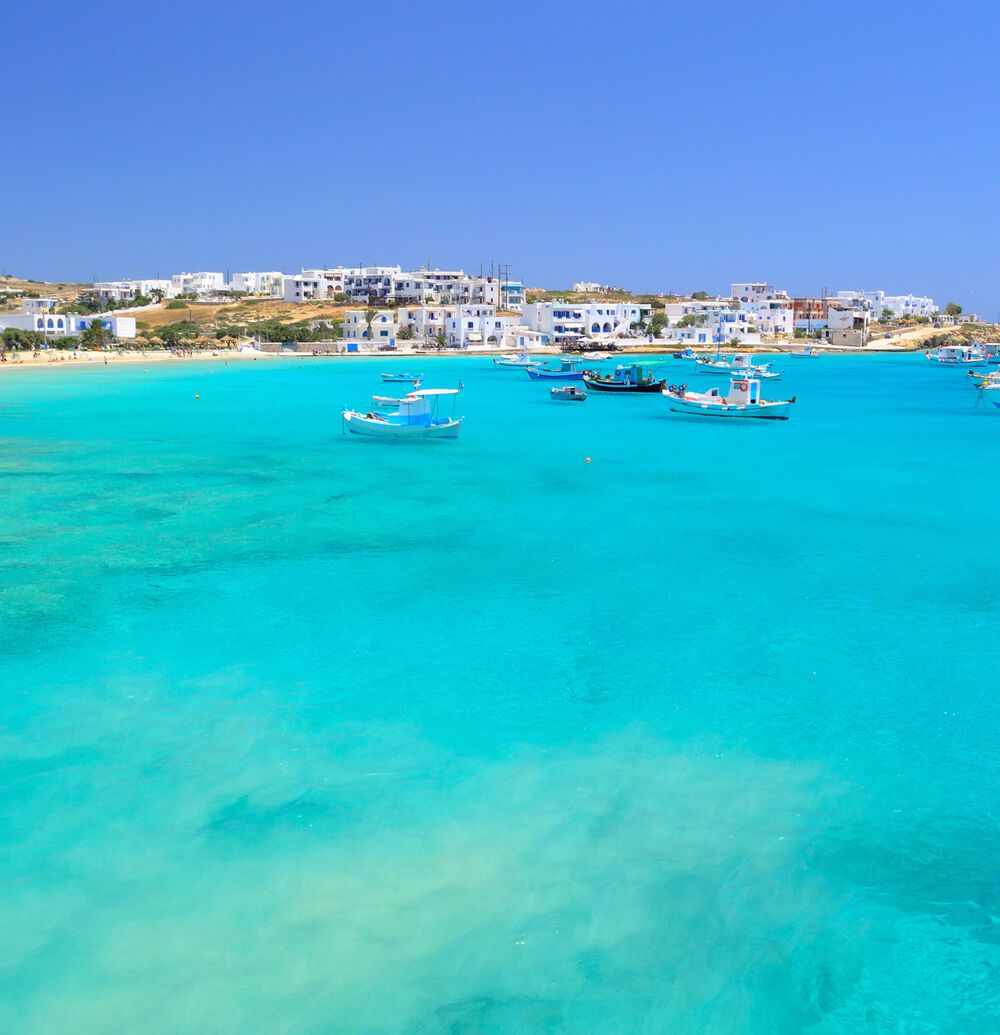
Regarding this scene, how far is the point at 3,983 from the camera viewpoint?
6.95m

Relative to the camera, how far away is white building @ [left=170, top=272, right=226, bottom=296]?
16438 centimetres

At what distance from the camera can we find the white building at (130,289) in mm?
150875

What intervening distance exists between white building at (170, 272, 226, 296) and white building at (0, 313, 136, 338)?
55.0 metres

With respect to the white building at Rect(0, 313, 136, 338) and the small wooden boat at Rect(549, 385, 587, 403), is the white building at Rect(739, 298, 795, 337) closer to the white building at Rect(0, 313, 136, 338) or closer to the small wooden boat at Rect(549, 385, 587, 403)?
the white building at Rect(0, 313, 136, 338)

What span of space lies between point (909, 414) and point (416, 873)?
165 ft

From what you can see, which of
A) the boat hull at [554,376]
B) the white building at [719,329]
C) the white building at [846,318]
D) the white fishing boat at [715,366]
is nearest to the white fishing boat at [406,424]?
the boat hull at [554,376]

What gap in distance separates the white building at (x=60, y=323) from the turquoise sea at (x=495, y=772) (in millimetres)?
83985

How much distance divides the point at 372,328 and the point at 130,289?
220ft

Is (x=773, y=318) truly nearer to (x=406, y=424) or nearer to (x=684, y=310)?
(x=684, y=310)

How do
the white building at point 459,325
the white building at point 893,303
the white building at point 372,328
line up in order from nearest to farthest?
the white building at point 372,328 → the white building at point 459,325 → the white building at point 893,303

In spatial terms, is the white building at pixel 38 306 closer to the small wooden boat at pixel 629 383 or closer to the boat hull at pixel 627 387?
the boat hull at pixel 627 387

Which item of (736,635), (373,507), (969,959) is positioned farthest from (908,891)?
(373,507)

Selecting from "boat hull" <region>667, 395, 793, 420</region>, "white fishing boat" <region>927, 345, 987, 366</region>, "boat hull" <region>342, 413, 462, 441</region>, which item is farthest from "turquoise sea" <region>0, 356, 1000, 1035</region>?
"white fishing boat" <region>927, 345, 987, 366</region>

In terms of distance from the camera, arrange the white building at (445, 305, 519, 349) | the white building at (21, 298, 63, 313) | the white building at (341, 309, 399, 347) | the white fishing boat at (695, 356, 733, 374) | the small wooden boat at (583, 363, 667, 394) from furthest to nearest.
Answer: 1. the white building at (21, 298, 63, 313)
2. the white building at (445, 305, 519, 349)
3. the white building at (341, 309, 399, 347)
4. the white fishing boat at (695, 356, 733, 374)
5. the small wooden boat at (583, 363, 667, 394)
